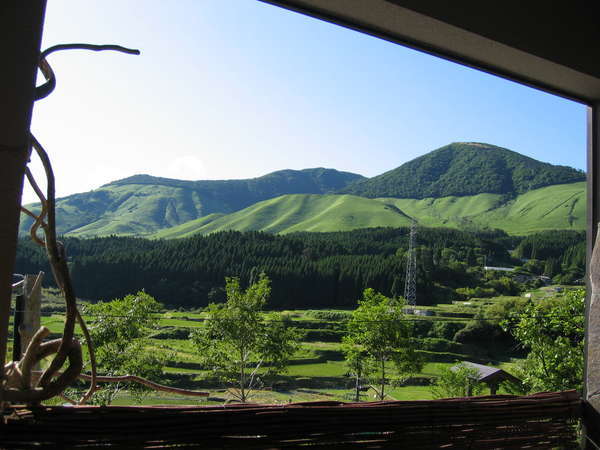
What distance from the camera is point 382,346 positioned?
24.9 ft

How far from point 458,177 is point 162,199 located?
30.1ft

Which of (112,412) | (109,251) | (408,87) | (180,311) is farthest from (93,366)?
(408,87)

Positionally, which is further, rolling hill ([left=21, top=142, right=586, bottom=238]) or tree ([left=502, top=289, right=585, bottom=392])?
rolling hill ([left=21, top=142, right=586, bottom=238])

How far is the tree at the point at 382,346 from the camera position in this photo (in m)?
6.69

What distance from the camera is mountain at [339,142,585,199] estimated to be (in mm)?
13602

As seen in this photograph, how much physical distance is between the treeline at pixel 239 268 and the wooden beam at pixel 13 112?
155 cm

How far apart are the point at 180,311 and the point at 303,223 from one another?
5.83 metres

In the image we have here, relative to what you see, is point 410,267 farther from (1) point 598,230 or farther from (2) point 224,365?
(1) point 598,230

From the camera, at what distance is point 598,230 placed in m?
1.39

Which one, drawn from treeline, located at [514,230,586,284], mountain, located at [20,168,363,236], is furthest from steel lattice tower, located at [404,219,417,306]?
mountain, located at [20,168,363,236]

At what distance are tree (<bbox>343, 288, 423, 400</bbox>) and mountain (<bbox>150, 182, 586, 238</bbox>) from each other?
1.93m

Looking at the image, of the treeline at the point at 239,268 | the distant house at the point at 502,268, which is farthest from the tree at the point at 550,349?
the treeline at the point at 239,268

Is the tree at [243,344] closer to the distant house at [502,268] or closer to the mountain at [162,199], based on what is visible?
the mountain at [162,199]

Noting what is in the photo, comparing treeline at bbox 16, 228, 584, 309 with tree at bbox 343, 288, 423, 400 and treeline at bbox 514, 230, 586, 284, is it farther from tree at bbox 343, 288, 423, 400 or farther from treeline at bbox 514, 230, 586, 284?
tree at bbox 343, 288, 423, 400
